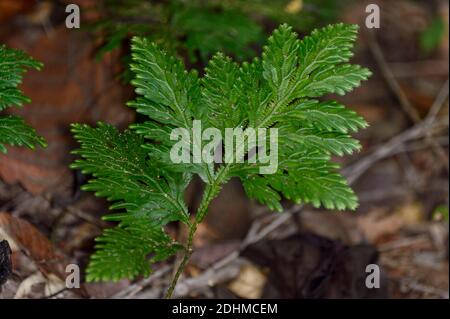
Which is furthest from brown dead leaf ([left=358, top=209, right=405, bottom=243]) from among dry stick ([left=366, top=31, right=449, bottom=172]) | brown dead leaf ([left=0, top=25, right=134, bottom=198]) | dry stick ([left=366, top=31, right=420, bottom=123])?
brown dead leaf ([left=0, top=25, right=134, bottom=198])

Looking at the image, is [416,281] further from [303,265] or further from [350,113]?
[350,113]

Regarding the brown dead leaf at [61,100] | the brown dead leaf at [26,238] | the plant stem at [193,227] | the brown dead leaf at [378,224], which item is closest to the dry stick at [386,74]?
the brown dead leaf at [378,224]

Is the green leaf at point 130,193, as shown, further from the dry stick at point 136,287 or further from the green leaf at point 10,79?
the dry stick at point 136,287

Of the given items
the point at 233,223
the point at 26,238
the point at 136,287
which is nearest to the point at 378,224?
the point at 233,223

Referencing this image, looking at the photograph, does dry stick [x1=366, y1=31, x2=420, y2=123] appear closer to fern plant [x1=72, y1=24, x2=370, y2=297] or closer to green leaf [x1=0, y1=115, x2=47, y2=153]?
fern plant [x1=72, y1=24, x2=370, y2=297]

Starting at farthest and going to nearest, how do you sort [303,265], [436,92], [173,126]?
1. [436,92]
2. [303,265]
3. [173,126]

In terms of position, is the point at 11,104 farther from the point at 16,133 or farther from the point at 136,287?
the point at 136,287

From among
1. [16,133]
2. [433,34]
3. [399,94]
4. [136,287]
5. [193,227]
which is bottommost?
[136,287]
